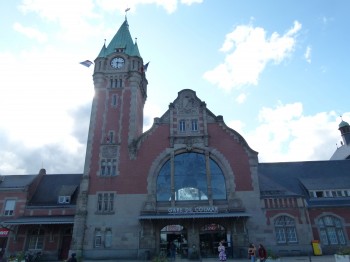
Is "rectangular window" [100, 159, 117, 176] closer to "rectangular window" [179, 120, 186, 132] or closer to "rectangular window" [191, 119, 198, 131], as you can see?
"rectangular window" [179, 120, 186, 132]

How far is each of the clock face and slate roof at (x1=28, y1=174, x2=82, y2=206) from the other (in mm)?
17980

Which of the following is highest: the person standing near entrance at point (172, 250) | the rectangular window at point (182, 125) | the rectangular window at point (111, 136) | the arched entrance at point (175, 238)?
the rectangular window at point (182, 125)

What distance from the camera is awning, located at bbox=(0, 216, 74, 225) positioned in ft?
109

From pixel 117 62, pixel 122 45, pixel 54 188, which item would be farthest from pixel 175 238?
pixel 122 45

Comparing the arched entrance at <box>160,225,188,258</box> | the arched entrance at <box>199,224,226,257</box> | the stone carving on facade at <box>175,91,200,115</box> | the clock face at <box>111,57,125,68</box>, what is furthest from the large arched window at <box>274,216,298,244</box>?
the clock face at <box>111,57,125,68</box>

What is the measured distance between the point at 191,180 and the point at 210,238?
22.5ft

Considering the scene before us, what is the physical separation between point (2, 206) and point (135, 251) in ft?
67.0

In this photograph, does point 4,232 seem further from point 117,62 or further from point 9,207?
point 117,62

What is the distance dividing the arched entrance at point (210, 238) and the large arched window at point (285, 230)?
19.7 feet

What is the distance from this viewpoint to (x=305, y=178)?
3850 cm

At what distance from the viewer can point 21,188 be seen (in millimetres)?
38062

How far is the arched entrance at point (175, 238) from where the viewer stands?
31031 millimetres

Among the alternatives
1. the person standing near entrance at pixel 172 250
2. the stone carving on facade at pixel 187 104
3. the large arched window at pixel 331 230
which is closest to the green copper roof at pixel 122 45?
the stone carving on facade at pixel 187 104

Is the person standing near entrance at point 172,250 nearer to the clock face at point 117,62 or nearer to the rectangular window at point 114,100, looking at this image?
the rectangular window at point 114,100
